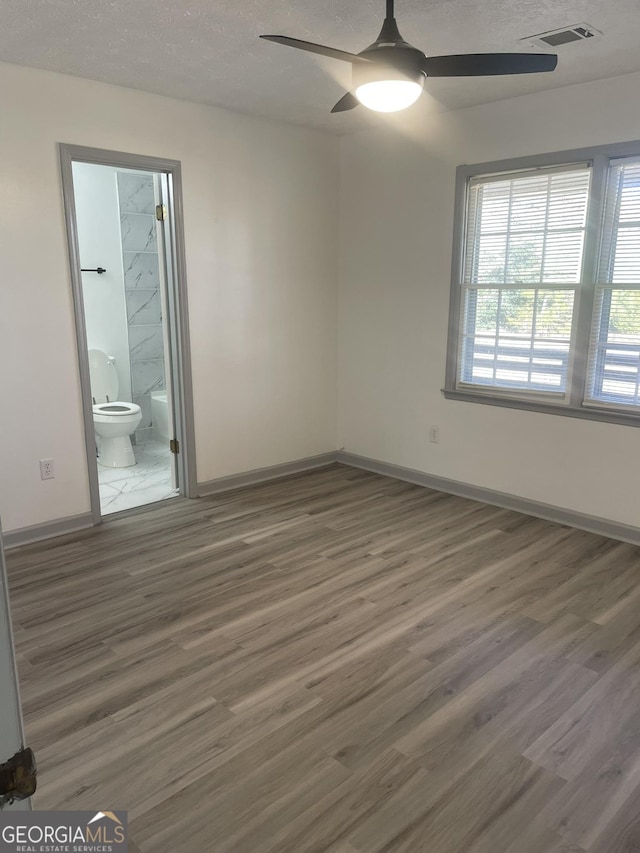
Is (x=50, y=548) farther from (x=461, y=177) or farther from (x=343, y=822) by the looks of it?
(x=461, y=177)

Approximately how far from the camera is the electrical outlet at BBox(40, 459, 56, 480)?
146 inches

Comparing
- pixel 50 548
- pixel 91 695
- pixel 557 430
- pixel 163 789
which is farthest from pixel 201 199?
pixel 163 789

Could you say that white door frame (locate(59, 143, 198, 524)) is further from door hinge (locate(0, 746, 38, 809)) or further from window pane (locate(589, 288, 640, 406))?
door hinge (locate(0, 746, 38, 809))

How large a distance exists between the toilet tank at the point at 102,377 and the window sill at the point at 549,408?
3.03 m

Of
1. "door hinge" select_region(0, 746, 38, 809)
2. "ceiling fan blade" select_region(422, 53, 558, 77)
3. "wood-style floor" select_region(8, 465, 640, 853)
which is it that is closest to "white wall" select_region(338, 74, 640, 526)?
"wood-style floor" select_region(8, 465, 640, 853)

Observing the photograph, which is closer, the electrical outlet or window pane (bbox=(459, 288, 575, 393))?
the electrical outlet

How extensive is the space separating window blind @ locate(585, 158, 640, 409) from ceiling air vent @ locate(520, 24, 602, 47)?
32.8 inches

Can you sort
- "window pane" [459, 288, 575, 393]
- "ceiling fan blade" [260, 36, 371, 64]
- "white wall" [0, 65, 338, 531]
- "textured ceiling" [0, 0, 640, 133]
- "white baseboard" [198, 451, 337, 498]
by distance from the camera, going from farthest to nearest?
"white baseboard" [198, 451, 337, 498] < "window pane" [459, 288, 575, 393] < "white wall" [0, 65, 338, 531] < "textured ceiling" [0, 0, 640, 133] < "ceiling fan blade" [260, 36, 371, 64]

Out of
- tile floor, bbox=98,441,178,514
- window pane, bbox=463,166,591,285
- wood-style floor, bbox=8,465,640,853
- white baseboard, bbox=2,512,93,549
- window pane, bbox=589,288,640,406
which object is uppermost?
window pane, bbox=463,166,591,285

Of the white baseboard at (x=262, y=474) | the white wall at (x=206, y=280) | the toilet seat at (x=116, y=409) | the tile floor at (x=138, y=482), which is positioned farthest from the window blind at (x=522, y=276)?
the toilet seat at (x=116, y=409)

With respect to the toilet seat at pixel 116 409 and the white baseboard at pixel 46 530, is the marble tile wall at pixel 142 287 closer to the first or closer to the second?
the toilet seat at pixel 116 409

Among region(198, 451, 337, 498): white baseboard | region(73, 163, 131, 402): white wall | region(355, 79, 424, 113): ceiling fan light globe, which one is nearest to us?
region(355, 79, 424, 113): ceiling fan light globe

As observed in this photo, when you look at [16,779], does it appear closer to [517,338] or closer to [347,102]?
[347,102]

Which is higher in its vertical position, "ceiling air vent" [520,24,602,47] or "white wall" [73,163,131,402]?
"ceiling air vent" [520,24,602,47]
